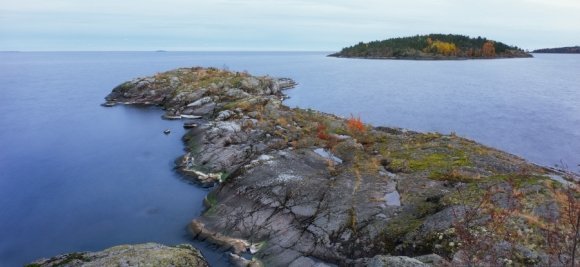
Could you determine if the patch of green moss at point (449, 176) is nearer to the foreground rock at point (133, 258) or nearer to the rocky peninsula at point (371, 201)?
the rocky peninsula at point (371, 201)

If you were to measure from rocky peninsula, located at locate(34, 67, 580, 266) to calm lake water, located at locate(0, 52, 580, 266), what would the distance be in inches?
125

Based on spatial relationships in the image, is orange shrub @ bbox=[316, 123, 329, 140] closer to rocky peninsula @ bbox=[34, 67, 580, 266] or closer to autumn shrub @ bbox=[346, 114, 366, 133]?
rocky peninsula @ bbox=[34, 67, 580, 266]

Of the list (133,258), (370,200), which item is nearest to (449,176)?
(370,200)

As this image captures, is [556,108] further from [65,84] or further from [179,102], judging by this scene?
[65,84]

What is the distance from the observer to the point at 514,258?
1638 cm

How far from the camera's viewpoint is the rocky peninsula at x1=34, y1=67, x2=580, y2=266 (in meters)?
17.7

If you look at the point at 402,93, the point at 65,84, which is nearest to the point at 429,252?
the point at 402,93

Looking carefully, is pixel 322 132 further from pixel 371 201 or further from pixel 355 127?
pixel 371 201

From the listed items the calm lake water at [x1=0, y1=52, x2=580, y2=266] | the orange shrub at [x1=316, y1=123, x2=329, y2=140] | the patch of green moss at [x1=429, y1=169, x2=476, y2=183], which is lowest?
the calm lake water at [x1=0, y1=52, x2=580, y2=266]

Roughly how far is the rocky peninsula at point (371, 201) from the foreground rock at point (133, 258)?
4.16 metres

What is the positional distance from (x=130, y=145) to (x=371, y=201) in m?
35.3

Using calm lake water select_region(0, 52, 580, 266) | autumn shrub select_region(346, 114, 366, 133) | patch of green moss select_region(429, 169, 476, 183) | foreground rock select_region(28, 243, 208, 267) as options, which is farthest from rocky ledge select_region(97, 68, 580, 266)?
foreground rock select_region(28, 243, 208, 267)

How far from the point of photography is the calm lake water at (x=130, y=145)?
1093 inches

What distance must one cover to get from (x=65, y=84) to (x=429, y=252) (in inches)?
4964
